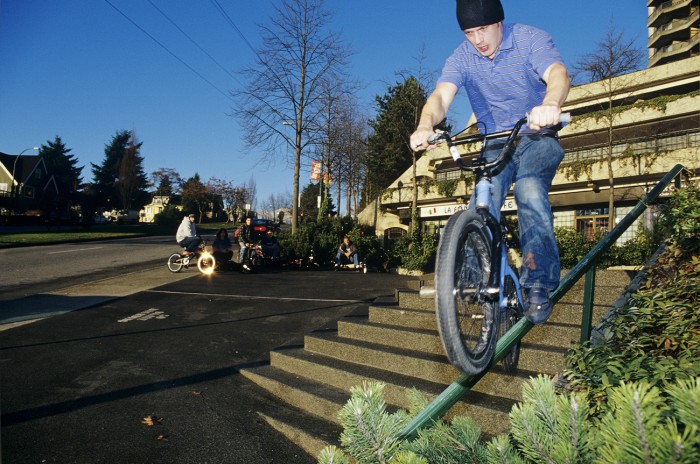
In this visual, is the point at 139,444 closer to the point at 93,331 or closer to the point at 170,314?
the point at 93,331

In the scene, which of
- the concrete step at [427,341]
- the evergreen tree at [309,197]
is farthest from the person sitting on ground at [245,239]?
the evergreen tree at [309,197]

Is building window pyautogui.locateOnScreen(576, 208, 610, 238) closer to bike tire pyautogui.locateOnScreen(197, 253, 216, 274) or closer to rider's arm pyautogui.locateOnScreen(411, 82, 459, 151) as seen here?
bike tire pyautogui.locateOnScreen(197, 253, 216, 274)

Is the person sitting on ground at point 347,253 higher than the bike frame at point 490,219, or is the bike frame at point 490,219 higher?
the bike frame at point 490,219

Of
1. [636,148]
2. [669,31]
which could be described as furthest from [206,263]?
[669,31]

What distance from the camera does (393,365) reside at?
4.88 meters

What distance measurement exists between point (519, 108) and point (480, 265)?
0.74 metres

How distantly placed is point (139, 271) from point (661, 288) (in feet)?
52.5

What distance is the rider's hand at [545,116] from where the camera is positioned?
1.65 metres

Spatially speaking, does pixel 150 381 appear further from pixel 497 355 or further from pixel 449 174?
pixel 497 355

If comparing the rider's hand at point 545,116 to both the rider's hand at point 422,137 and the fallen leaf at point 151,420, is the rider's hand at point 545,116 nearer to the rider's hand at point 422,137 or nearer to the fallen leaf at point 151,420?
the rider's hand at point 422,137

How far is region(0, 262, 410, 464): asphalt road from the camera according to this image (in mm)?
4125

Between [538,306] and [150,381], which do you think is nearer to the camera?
[538,306]

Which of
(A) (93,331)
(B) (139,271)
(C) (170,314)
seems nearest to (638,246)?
(C) (170,314)

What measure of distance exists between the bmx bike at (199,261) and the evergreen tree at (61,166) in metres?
54.1
